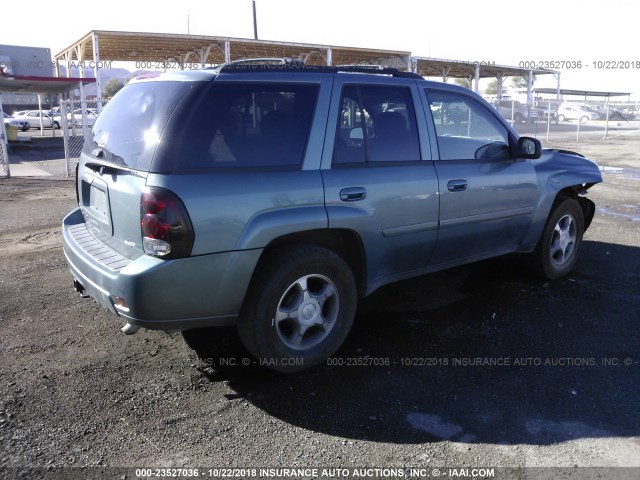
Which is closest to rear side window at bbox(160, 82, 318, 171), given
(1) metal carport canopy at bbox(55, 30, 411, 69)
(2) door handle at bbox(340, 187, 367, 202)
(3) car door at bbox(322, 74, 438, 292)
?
(3) car door at bbox(322, 74, 438, 292)

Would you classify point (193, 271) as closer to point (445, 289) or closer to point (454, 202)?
point (454, 202)

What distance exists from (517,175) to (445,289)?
1.26 meters

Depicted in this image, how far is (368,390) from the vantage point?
3.58 m

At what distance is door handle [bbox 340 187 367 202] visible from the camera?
3738 mm

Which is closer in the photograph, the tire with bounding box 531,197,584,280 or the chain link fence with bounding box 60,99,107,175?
the tire with bounding box 531,197,584,280

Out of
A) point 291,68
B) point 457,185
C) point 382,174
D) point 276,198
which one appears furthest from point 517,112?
point 276,198

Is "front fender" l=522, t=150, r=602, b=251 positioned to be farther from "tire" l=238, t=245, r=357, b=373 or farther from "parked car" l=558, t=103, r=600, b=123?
"parked car" l=558, t=103, r=600, b=123

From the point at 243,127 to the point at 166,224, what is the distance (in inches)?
31.6

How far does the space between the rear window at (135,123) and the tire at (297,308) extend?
100 cm

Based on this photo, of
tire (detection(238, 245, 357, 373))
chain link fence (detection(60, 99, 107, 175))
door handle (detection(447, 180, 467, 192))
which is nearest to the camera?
tire (detection(238, 245, 357, 373))

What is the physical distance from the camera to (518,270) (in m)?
5.84

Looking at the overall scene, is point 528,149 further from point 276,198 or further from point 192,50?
point 192,50

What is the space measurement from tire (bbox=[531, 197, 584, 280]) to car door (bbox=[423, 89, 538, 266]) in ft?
1.33

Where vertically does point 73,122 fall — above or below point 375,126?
below
